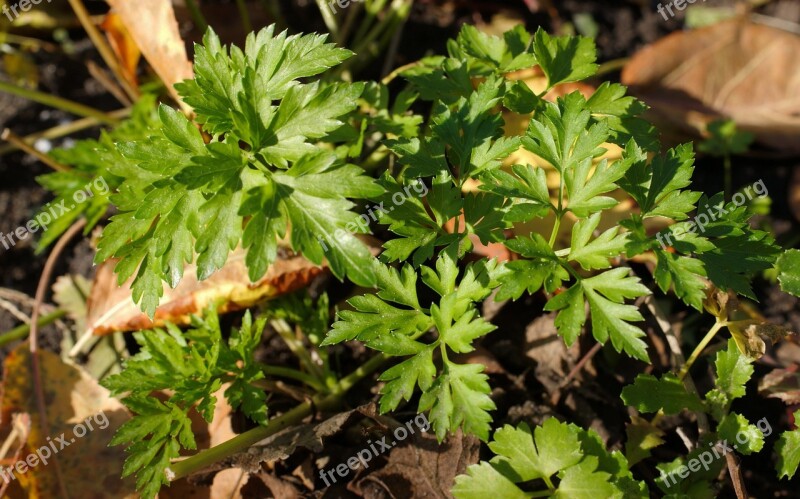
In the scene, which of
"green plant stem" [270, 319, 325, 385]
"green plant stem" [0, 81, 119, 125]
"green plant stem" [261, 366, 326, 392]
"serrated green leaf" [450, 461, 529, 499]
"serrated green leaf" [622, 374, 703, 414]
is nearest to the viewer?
"serrated green leaf" [450, 461, 529, 499]

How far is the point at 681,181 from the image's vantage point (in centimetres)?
177

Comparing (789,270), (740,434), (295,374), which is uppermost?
(295,374)

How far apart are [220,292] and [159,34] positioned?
1.06m

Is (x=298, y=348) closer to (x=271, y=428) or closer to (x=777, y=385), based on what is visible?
(x=271, y=428)

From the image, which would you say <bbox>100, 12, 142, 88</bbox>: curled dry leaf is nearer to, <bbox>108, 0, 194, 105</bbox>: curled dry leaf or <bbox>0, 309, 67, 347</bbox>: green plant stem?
<bbox>108, 0, 194, 105</bbox>: curled dry leaf

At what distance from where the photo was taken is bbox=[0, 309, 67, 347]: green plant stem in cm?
260

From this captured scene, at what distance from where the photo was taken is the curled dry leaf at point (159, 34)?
2459 mm

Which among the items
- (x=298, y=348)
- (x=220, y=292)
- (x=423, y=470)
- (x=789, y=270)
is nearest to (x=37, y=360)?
(x=220, y=292)

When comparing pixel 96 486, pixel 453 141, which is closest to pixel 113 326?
pixel 96 486

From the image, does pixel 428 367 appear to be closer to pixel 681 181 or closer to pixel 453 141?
pixel 453 141

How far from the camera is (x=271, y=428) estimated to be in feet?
6.93

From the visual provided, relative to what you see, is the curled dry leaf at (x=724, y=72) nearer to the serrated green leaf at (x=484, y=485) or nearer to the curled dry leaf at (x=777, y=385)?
the curled dry leaf at (x=777, y=385)

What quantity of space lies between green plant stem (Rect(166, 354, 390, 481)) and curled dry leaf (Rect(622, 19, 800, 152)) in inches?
74.9

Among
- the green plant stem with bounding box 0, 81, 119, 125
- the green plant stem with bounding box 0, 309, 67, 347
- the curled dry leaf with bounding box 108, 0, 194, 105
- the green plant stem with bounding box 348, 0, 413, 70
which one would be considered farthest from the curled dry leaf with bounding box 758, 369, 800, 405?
the green plant stem with bounding box 0, 81, 119, 125
